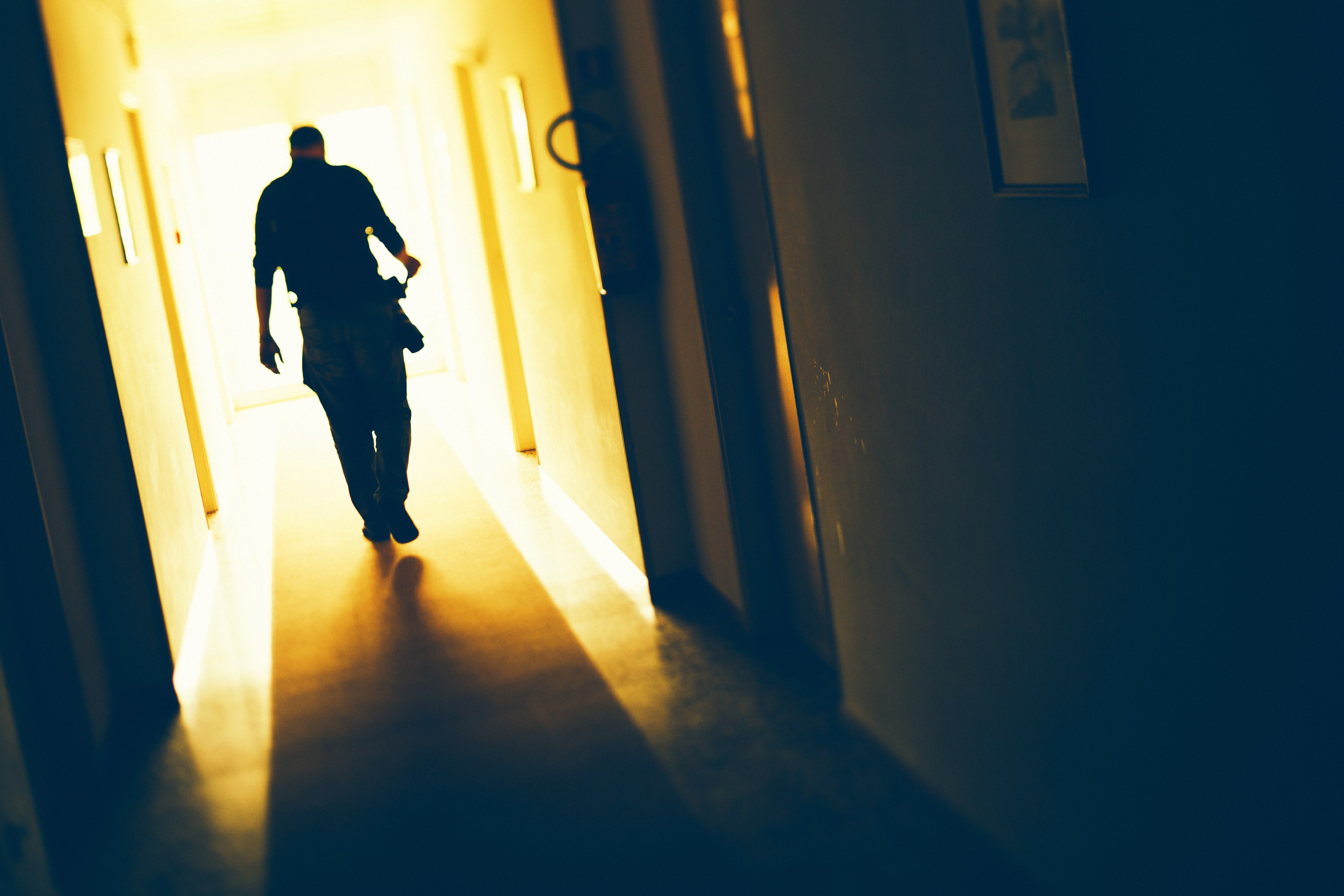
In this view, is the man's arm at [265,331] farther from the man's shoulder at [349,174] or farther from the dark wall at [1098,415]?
the dark wall at [1098,415]

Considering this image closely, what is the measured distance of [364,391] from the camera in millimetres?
4359

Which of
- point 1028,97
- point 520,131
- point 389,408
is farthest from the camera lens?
point 389,408

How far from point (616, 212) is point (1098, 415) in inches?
78.1

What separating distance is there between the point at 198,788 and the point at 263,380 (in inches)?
292

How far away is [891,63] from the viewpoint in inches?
67.7

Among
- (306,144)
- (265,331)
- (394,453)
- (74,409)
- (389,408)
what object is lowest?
(394,453)

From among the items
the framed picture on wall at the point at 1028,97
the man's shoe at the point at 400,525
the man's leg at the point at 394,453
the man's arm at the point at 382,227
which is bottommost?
the man's shoe at the point at 400,525

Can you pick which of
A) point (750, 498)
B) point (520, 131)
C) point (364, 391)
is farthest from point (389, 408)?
point (750, 498)

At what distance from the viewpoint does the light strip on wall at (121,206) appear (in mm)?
3916

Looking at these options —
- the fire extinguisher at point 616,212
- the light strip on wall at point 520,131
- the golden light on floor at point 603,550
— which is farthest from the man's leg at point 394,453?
the fire extinguisher at point 616,212

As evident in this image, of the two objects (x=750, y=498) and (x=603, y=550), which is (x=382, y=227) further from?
(x=750, y=498)

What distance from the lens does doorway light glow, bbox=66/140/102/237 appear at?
3.04m

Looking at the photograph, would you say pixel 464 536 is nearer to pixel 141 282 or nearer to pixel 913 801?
pixel 141 282

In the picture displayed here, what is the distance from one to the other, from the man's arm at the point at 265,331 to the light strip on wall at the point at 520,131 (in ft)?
3.51
